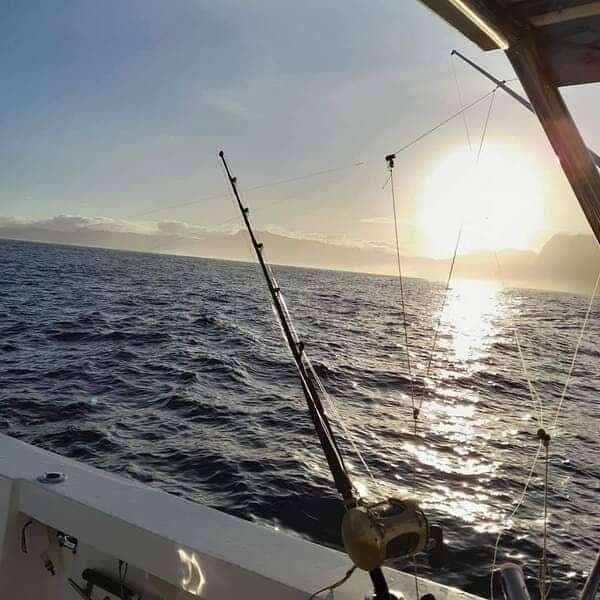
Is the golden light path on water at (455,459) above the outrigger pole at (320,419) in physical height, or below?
below

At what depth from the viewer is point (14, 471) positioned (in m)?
3.23

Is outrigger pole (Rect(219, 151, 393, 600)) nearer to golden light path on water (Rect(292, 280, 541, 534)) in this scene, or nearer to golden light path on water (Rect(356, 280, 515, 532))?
golden light path on water (Rect(292, 280, 541, 534))

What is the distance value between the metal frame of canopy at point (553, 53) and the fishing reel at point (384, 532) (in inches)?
46.9

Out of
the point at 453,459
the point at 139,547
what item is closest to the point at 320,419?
the point at 139,547

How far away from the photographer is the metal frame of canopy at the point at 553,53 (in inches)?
Result: 68.0

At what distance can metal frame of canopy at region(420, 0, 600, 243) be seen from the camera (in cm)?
173

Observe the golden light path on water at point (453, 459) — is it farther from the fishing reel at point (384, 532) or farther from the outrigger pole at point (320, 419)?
the fishing reel at point (384, 532)

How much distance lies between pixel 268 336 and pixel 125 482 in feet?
62.1

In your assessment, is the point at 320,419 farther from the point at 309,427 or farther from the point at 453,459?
the point at 309,427

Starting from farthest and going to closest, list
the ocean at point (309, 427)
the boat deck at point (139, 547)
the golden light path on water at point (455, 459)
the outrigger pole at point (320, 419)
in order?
1. the golden light path on water at point (455, 459)
2. the ocean at point (309, 427)
3. the boat deck at point (139, 547)
4. the outrigger pole at point (320, 419)

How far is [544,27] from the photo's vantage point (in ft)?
5.97

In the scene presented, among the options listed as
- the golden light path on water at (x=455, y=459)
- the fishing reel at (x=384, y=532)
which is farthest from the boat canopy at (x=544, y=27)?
the golden light path on water at (x=455, y=459)

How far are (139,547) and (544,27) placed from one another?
300 cm

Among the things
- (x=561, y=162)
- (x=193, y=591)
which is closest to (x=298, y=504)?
(x=193, y=591)
